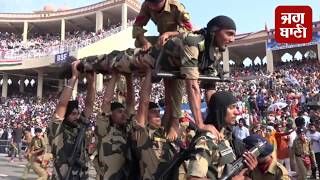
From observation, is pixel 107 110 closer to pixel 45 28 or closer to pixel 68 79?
pixel 68 79

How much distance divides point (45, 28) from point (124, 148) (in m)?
40.9

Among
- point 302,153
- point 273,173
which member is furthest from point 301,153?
point 273,173

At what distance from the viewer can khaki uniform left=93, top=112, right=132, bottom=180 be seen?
4055mm

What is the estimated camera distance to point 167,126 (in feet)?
12.7

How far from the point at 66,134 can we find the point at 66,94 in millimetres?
501

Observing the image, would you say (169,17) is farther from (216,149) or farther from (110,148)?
(216,149)

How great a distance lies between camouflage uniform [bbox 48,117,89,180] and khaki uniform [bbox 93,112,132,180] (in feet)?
1.35

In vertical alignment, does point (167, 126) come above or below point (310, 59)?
below

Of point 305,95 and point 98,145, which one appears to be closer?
point 98,145

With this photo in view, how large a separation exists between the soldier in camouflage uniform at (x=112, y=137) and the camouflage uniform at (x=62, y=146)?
1.10ft

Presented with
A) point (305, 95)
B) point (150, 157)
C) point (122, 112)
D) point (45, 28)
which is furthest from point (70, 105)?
point (45, 28)

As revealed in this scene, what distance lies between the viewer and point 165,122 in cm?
396

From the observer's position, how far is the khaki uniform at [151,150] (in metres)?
3.59

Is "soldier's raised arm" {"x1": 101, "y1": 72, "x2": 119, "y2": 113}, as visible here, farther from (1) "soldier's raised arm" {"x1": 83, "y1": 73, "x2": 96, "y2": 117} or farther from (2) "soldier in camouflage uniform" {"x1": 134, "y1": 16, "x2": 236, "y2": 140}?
(2) "soldier in camouflage uniform" {"x1": 134, "y1": 16, "x2": 236, "y2": 140}
